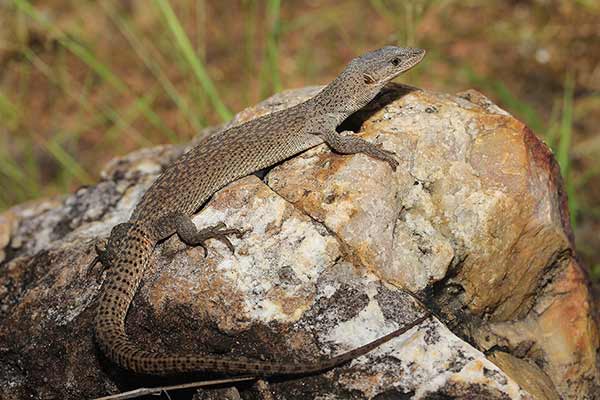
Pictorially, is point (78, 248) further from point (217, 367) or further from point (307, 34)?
point (307, 34)

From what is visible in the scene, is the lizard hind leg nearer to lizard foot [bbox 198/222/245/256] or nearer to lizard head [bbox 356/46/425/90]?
lizard foot [bbox 198/222/245/256]

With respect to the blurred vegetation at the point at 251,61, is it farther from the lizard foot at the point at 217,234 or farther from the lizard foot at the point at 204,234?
the lizard foot at the point at 217,234

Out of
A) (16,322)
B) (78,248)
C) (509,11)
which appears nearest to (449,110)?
(78,248)

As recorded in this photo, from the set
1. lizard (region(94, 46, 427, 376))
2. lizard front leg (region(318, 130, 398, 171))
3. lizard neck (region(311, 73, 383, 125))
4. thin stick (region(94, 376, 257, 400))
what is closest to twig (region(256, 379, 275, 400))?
thin stick (region(94, 376, 257, 400))

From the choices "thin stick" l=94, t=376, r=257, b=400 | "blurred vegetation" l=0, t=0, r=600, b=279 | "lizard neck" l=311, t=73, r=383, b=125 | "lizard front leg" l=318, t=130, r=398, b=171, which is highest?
"lizard neck" l=311, t=73, r=383, b=125

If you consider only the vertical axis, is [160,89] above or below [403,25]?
below
